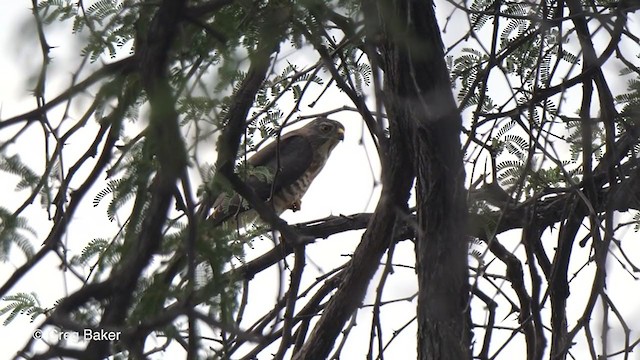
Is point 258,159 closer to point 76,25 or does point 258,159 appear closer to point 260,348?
point 260,348

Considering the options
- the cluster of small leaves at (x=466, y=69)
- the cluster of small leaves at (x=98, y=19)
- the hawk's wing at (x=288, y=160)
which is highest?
the hawk's wing at (x=288, y=160)

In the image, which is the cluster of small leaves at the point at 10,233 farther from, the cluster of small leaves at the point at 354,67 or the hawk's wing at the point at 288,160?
the hawk's wing at the point at 288,160

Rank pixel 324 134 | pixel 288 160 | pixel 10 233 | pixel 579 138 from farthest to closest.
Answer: pixel 324 134, pixel 288 160, pixel 579 138, pixel 10 233

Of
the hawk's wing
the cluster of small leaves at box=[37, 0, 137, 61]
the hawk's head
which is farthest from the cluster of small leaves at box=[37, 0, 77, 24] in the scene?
the hawk's head

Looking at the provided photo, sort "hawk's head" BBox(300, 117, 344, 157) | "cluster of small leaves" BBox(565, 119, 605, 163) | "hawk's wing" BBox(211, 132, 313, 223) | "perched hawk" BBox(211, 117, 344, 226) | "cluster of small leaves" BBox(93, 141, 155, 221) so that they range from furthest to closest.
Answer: "hawk's head" BBox(300, 117, 344, 157), "perched hawk" BBox(211, 117, 344, 226), "hawk's wing" BBox(211, 132, 313, 223), "cluster of small leaves" BBox(565, 119, 605, 163), "cluster of small leaves" BBox(93, 141, 155, 221)

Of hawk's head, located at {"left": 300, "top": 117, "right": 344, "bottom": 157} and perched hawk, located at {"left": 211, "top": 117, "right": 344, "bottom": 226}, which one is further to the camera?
hawk's head, located at {"left": 300, "top": 117, "right": 344, "bottom": 157}

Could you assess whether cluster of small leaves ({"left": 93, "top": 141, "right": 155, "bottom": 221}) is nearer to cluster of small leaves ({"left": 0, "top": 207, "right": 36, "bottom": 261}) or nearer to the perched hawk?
cluster of small leaves ({"left": 0, "top": 207, "right": 36, "bottom": 261})

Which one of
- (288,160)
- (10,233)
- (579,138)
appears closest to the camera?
(10,233)

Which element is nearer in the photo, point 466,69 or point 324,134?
point 466,69

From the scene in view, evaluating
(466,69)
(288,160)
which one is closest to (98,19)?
(466,69)

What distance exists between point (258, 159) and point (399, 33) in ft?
17.6

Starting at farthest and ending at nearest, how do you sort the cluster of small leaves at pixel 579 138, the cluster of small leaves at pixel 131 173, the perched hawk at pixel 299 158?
the perched hawk at pixel 299 158 → the cluster of small leaves at pixel 579 138 → the cluster of small leaves at pixel 131 173

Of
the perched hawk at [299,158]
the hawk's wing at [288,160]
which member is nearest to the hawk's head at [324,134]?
the perched hawk at [299,158]

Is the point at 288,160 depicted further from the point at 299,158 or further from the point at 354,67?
the point at 354,67
